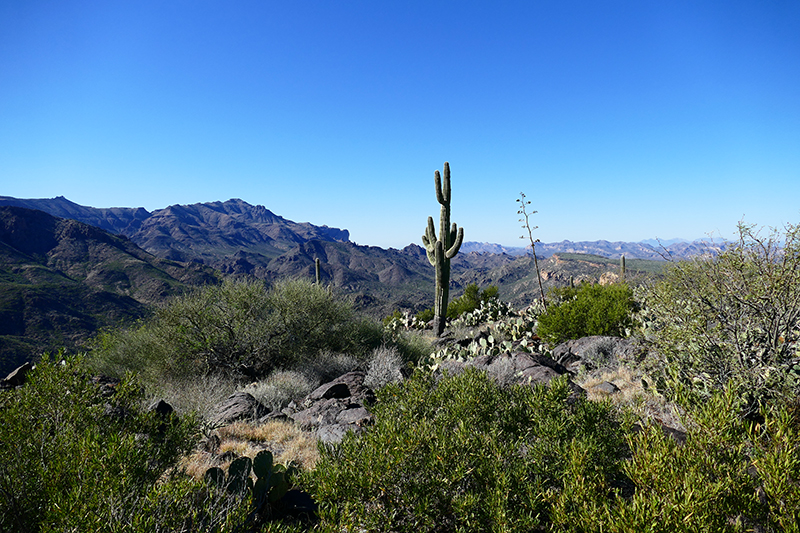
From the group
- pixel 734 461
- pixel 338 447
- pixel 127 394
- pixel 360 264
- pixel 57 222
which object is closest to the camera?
pixel 734 461

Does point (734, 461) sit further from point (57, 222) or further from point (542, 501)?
point (57, 222)

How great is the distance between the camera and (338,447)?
3262 mm

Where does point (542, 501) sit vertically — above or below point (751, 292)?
below

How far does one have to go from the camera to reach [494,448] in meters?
2.85

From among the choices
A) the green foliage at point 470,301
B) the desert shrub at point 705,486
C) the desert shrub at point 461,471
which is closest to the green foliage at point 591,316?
the green foliage at point 470,301

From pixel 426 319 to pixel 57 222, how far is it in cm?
14045

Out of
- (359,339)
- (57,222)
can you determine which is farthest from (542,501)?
(57,222)

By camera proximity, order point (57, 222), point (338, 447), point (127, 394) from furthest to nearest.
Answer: point (57, 222) → point (127, 394) → point (338, 447)

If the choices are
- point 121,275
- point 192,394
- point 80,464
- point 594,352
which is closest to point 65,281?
point 121,275

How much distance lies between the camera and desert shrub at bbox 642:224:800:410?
439 centimetres

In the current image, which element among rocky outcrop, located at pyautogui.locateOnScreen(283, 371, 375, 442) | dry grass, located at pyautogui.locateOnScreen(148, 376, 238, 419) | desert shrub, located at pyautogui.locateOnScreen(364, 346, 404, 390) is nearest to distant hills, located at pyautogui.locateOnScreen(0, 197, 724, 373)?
dry grass, located at pyautogui.locateOnScreen(148, 376, 238, 419)

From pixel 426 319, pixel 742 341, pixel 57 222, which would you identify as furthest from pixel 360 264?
pixel 742 341

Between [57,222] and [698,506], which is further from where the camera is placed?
[57,222]

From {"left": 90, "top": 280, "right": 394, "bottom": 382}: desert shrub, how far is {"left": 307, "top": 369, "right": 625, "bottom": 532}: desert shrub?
7636mm
